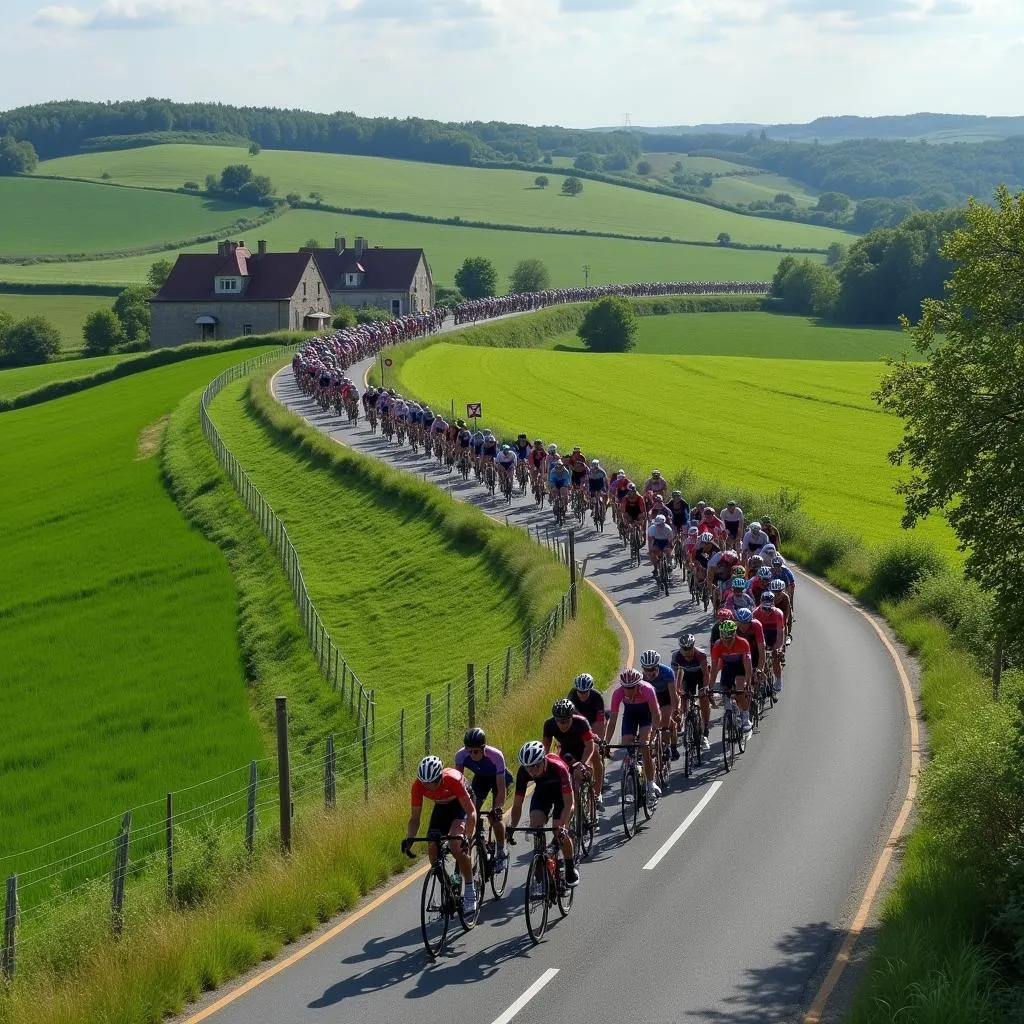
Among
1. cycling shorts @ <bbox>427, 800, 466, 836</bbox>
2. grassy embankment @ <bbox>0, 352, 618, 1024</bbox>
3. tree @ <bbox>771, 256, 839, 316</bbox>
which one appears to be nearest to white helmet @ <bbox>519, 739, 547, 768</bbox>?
cycling shorts @ <bbox>427, 800, 466, 836</bbox>

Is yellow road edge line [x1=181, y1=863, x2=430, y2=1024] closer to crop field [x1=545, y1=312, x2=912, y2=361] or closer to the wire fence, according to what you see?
the wire fence

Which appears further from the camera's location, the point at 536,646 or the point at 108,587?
the point at 108,587

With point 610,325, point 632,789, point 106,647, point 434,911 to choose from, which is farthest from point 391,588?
point 610,325

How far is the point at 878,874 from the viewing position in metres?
15.2

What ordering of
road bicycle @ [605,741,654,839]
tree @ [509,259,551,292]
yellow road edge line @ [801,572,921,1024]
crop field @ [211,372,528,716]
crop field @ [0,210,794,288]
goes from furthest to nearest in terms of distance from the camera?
1. crop field @ [0,210,794,288]
2. tree @ [509,259,551,292]
3. crop field @ [211,372,528,716]
4. road bicycle @ [605,741,654,839]
5. yellow road edge line @ [801,572,921,1024]

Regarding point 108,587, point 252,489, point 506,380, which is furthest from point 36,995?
point 506,380

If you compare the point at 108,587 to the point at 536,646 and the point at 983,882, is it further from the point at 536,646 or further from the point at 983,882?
the point at 983,882

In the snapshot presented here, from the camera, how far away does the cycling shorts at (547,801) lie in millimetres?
13664

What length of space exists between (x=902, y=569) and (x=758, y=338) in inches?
3436

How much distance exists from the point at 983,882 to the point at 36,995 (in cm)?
764

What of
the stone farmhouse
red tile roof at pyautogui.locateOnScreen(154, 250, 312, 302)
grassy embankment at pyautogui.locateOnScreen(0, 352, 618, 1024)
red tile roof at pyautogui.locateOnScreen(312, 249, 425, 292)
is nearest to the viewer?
grassy embankment at pyautogui.locateOnScreen(0, 352, 618, 1024)

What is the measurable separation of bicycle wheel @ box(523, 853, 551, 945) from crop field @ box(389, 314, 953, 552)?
2713 centimetres

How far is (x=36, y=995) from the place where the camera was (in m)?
12.0

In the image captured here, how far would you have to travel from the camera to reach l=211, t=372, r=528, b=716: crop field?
30.0 meters
